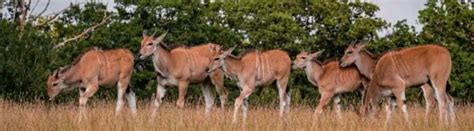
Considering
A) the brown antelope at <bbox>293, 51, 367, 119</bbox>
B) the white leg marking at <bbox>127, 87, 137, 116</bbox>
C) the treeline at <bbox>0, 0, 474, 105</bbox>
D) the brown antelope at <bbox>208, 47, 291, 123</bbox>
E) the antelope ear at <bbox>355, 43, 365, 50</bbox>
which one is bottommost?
the treeline at <bbox>0, 0, 474, 105</bbox>

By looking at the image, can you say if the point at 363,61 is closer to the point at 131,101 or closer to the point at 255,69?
the point at 255,69

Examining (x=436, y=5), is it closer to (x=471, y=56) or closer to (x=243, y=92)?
(x=471, y=56)

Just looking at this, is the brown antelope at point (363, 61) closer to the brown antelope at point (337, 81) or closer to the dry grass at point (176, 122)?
the brown antelope at point (337, 81)

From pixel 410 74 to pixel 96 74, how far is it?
5.93 meters

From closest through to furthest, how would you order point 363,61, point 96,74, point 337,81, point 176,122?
point 176,122, point 96,74, point 363,61, point 337,81

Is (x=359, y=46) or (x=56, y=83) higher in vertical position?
(x=359, y=46)

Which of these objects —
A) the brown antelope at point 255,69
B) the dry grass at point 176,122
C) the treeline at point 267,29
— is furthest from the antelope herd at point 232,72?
the treeline at point 267,29

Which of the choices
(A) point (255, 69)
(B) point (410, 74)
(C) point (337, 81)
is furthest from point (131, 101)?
(B) point (410, 74)

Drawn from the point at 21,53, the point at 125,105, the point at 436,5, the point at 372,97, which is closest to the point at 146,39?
the point at 125,105

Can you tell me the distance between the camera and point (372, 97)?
1598 centimetres

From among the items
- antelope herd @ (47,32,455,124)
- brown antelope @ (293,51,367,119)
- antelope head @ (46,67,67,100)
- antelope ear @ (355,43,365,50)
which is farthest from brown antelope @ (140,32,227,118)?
antelope ear @ (355,43,365,50)

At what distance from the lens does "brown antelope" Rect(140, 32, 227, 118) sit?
1773 centimetres

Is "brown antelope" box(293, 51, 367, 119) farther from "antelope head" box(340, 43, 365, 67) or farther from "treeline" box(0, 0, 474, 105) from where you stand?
"treeline" box(0, 0, 474, 105)

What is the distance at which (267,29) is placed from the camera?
38250 millimetres
